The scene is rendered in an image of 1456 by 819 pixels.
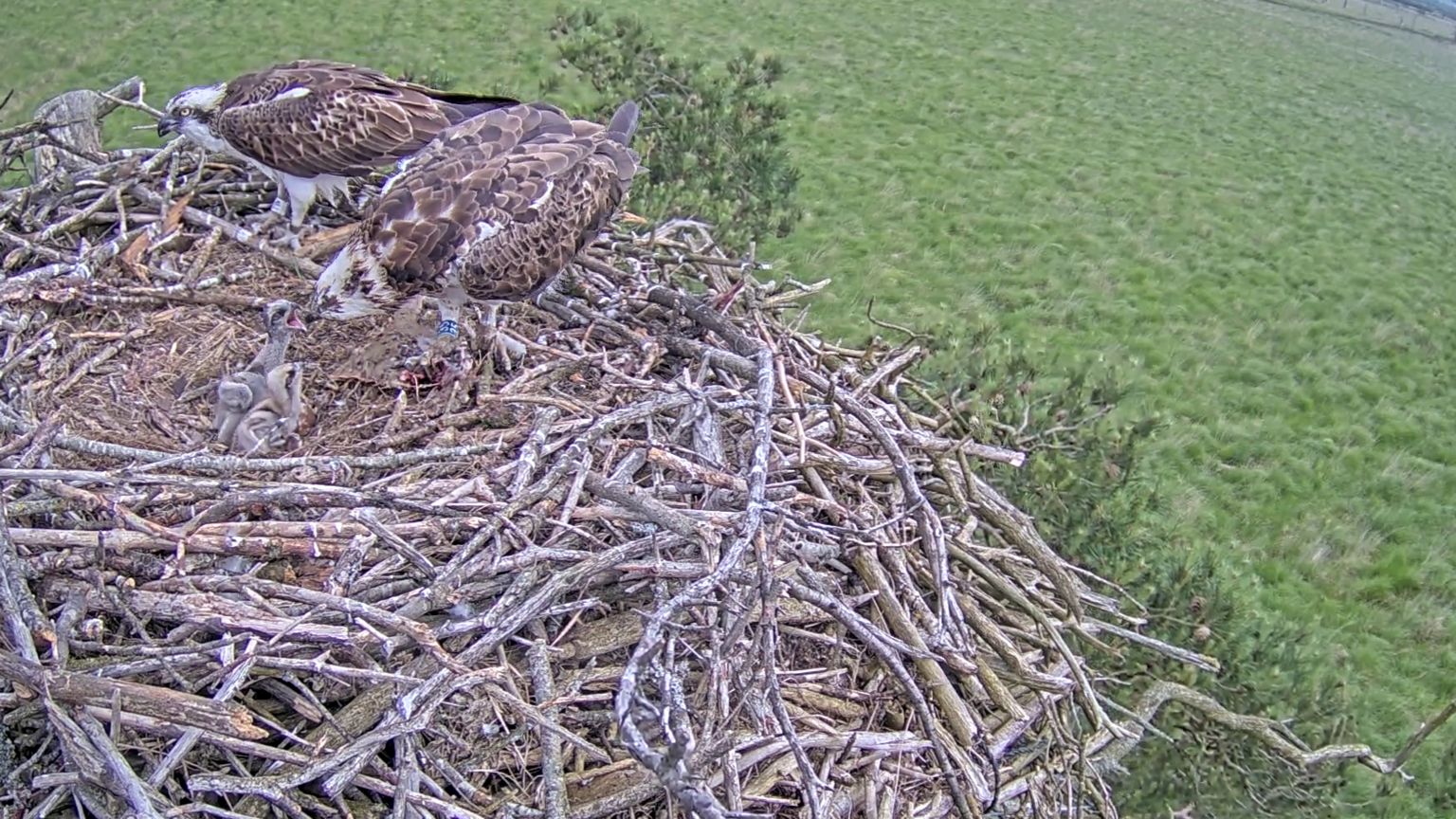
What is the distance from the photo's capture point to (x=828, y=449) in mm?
3418

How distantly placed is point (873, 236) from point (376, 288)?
805cm

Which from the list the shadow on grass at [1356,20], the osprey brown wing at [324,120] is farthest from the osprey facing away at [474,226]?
the shadow on grass at [1356,20]

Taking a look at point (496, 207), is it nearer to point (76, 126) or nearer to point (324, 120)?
point (324, 120)

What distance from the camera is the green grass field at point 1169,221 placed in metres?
7.18

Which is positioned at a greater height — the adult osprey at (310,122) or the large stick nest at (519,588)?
the adult osprey at (310,122)

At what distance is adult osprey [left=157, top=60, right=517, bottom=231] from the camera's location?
13.8ft

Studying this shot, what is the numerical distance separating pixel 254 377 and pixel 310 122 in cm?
129

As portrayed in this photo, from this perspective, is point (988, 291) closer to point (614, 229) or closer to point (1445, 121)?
point (614, 229)

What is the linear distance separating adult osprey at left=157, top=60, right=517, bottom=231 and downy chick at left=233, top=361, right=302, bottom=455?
46.1 inches

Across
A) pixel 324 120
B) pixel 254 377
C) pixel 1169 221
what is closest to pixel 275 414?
pixel 254 377

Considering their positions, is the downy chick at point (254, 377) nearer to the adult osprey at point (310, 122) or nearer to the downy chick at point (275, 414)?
the downy chick at point (275, 414)

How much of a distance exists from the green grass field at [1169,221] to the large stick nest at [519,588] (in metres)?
2.84

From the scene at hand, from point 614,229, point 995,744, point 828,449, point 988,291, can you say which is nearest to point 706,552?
point 828,449

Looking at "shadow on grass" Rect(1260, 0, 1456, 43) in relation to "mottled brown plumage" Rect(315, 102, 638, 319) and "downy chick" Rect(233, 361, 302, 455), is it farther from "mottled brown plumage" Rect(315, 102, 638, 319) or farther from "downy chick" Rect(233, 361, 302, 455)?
"downy chick" Rect(233, 361, 302, 455)
